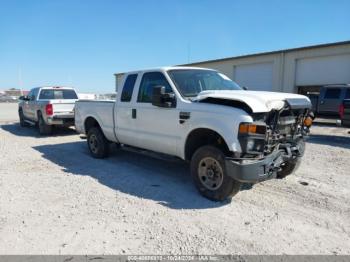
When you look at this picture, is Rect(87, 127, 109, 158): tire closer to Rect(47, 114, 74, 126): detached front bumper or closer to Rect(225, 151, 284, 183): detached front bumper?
Rect(225, 151, 284, 183): detached front bumper

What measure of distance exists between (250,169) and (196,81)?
2.13 metres

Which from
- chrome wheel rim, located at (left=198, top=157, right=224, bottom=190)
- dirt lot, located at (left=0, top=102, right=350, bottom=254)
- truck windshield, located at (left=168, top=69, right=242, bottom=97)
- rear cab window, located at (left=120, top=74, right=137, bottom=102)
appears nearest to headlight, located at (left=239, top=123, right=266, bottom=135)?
chrome wheel rim, located at (left=198, top=157, right=224, bottom=190)

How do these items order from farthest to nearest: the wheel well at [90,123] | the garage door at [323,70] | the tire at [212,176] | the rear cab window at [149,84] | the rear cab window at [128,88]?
1. the garage door at [323,70]
2. the wheel well at [90,123]
3. the rear cab window at [128,88]
4. the rear cab window at [149,84]
5. the tire at [212,176]

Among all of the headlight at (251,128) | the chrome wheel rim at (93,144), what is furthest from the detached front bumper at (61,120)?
the headlight at (251,128)

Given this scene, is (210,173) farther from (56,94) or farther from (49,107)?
(56,94)

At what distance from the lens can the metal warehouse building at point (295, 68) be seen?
1872cm

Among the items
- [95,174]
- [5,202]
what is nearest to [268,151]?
[95,174]

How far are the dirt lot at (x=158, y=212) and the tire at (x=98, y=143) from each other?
535mm

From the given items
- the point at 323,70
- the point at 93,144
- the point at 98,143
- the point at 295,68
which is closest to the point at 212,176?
the point at 98,143

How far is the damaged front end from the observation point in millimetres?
4031

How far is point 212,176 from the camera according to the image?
463 cm

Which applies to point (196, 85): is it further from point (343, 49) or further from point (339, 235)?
point (343, 49)

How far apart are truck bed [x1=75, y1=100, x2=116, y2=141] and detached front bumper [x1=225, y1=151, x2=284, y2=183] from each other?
351 cm

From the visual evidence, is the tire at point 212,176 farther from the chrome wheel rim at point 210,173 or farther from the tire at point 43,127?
the tire at point 43,127
